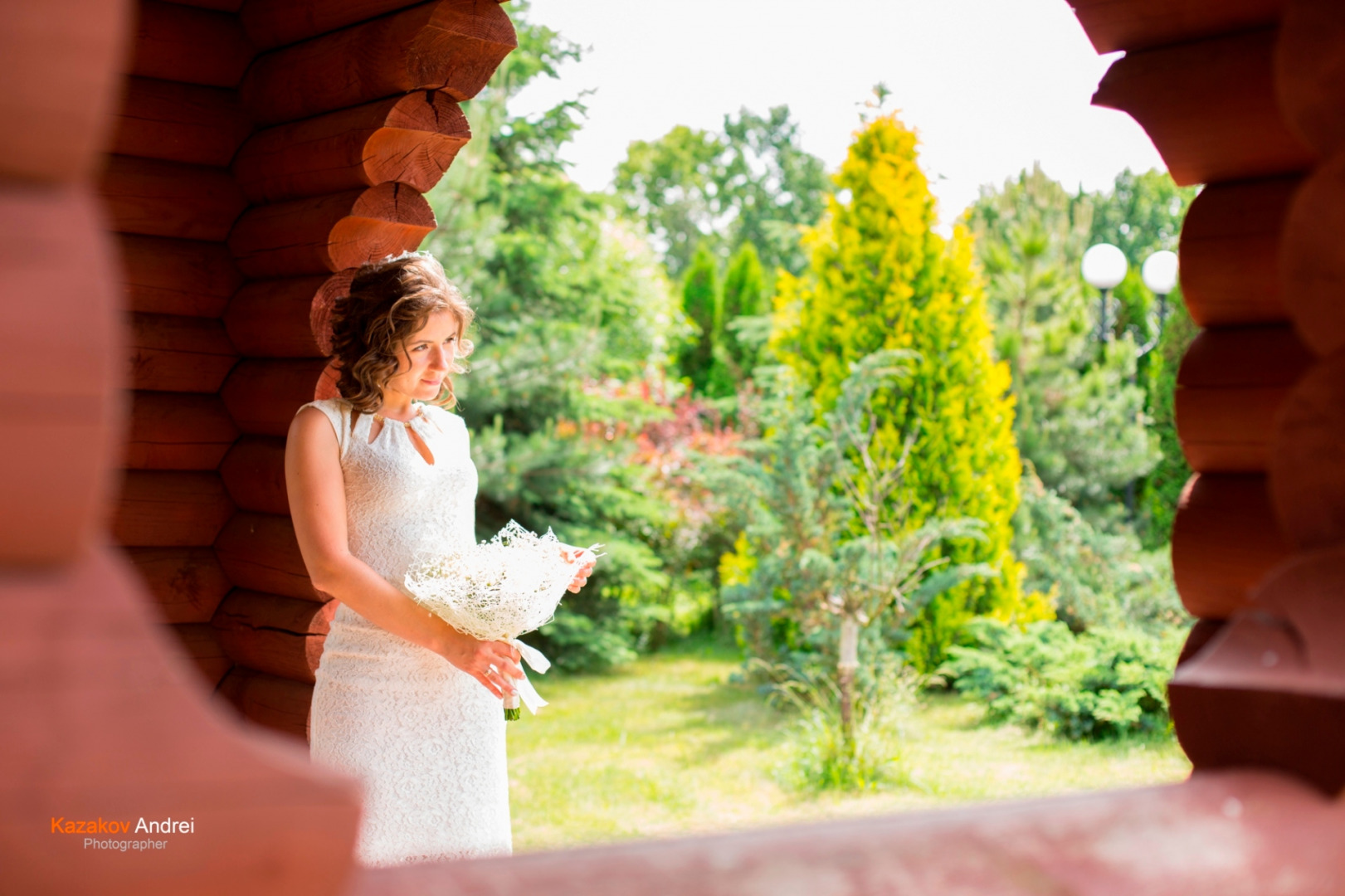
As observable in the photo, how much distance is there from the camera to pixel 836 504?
6898 millimetres

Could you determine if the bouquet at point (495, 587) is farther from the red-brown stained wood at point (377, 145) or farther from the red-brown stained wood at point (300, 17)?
the red-brown stained wood at point (300, 17)

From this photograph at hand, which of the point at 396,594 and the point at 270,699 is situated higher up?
the point at 396,594

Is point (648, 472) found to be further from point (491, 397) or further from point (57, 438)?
point (57, 438)

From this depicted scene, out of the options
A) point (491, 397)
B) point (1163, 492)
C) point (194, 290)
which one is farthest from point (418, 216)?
point (1163, 492)

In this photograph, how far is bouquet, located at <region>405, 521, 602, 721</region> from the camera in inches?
96.7

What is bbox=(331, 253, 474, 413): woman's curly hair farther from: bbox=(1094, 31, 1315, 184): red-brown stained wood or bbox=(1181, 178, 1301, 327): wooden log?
bbox=(1181, 178, 1301, 327): wooden log

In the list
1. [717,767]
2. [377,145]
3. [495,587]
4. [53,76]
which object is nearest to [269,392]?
[377,145]

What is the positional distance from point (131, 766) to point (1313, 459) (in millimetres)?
1339

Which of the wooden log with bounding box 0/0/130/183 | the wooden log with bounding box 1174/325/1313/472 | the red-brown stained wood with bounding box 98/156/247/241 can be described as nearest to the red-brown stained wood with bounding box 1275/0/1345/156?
the wooden log with bounding box 1174/325/1313/472

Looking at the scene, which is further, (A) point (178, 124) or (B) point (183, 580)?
(B) point (183, 580)

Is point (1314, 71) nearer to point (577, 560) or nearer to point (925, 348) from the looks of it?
point (577, 560)

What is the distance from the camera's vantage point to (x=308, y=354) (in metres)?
3.43

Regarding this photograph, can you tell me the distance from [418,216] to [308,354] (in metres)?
0.55

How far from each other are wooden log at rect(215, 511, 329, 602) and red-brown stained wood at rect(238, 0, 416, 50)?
58.9 inches
